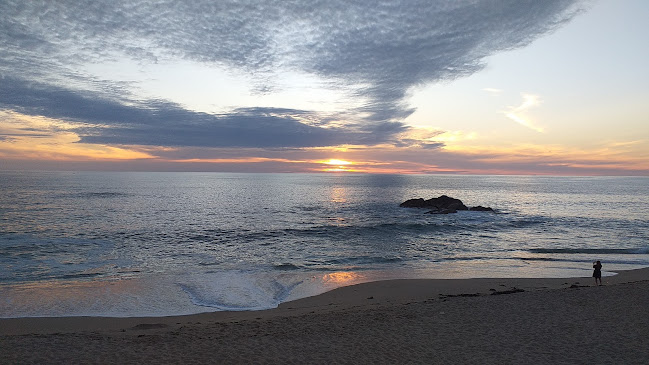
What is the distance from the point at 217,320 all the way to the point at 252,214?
43632mm

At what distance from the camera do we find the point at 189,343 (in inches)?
462

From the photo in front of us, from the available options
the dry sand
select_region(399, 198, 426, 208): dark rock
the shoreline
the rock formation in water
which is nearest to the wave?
the shoreline

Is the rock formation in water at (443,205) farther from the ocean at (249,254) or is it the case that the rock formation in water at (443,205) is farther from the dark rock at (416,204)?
the ocean at (249,254)

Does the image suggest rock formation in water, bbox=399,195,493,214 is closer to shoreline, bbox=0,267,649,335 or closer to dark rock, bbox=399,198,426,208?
dark rock, bbox=399,198,426,208

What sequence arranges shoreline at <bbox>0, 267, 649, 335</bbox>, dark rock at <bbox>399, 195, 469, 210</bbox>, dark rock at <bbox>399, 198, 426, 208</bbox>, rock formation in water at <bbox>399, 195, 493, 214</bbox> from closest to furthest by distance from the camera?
shoreline at <bbox>0, 267, 649, 335</bbox>, rock formation in water at <bbox>399, 195, 493, 214</bbox>, dark rock at <bbox>399, 195, 469, 210</bbox>, dark rock at <bbox>399, 198, 426, 208</bbox>

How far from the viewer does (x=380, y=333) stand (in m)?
12.7

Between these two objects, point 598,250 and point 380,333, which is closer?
point 380,333

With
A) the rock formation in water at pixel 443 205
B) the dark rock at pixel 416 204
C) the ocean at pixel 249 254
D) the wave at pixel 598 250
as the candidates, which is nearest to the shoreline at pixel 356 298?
the ocean at pixel 249 254

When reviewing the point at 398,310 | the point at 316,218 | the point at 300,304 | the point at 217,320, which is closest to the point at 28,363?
the point at 217,320

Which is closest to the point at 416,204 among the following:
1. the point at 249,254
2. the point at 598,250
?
the point at 598,250

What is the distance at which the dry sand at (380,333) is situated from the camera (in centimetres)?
1063

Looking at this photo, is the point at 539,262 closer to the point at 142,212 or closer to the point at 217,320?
the point at 217,320

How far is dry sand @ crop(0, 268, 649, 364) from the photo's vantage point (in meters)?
10.6

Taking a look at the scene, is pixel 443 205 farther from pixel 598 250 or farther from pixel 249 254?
pixel 249 254
